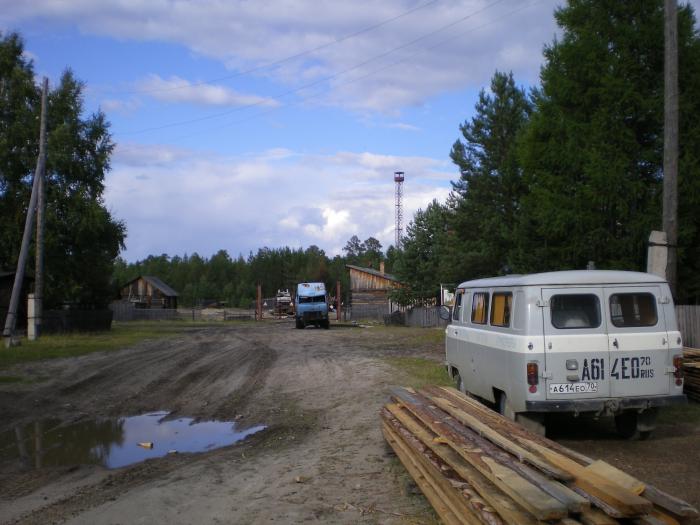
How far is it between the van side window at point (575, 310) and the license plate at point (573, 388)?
73cm

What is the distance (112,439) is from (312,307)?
Result: 114 ft

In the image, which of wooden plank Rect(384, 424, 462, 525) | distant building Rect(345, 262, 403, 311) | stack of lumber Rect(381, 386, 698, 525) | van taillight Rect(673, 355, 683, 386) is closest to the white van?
van taillight Rect(673, 355, 683, 386)

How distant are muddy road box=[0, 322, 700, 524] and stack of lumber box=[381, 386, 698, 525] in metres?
0.48

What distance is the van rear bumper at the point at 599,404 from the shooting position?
8125 mm

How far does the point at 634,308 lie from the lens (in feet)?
28.1

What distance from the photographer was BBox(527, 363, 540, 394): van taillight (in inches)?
321

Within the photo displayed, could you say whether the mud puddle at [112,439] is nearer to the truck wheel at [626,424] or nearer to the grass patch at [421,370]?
the grass patch at [421,370]

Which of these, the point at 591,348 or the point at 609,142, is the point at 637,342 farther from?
the point at 609,142

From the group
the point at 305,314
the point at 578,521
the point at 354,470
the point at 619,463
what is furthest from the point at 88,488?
the point at 305,314

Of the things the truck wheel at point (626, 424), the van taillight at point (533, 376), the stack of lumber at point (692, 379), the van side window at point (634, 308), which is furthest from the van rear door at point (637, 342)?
the stack of lumber at point (692, 379)

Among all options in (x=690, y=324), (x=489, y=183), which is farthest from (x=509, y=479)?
(x=489, y=183)

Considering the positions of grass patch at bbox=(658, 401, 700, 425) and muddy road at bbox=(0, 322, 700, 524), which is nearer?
muddy road at bbox=(0, 322, 700, 524)

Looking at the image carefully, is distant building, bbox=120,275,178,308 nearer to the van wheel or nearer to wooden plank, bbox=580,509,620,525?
the van wheel

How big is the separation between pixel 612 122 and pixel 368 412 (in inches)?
536
